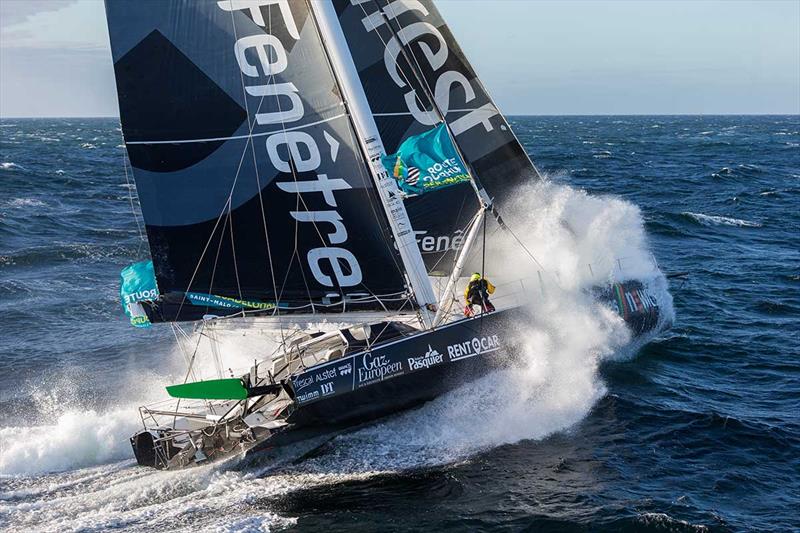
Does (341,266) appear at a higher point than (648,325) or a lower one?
higher

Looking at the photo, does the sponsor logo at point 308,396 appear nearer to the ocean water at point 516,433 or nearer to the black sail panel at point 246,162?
the ocean water at point 516,433

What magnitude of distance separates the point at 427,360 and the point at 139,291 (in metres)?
5.72

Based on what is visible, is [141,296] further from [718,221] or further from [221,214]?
[718,221]

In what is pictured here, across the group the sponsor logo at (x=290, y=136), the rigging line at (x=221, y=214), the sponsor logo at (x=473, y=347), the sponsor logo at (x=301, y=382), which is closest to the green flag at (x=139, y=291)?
the rigging line at (x=221, y=214)

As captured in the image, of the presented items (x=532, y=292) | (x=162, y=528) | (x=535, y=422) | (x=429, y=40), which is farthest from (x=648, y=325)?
(x=162, y=528)

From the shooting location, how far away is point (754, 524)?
12562 millimetres

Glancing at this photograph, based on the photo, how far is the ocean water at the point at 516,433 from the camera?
13.1 meters

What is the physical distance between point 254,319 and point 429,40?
6.89 metres

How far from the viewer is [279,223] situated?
53.0 feet

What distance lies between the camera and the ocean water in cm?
1310

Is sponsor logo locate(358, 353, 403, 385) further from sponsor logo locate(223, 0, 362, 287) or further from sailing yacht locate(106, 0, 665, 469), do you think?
sponsor logo locate(223, 0, 362, 287)

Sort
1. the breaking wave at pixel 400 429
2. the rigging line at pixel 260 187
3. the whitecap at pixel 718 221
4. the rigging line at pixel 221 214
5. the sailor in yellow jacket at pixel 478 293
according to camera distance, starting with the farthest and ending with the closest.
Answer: the whitecap at pixel 718 221 < the sailor in yellow jacket at pixel 478 293 < the rigging line at pixel 221 214 < the rigging line at pixel 260 187 < the breaking wave at pixel 400 429

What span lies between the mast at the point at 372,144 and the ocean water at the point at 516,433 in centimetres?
212

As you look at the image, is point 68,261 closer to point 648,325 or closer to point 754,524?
point 648,325
